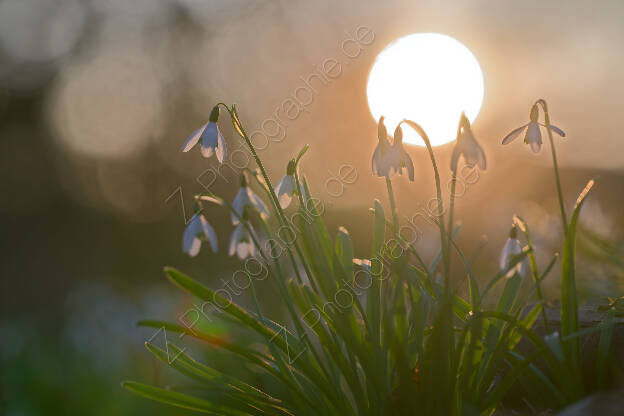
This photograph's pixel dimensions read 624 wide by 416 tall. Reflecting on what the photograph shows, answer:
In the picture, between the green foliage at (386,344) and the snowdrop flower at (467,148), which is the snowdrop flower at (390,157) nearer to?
the green foliage at (386,344)

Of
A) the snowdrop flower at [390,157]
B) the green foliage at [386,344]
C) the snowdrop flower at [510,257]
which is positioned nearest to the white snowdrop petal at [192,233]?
the green foliage at [386,344]

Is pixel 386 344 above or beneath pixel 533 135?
beneath

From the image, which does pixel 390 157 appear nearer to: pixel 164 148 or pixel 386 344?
pixel 386 344

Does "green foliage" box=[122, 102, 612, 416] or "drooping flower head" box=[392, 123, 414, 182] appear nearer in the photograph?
"green foliage" box=[122, 102, 612, 416]

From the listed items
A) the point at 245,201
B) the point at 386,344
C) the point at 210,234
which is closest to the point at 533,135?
the point at 386,344

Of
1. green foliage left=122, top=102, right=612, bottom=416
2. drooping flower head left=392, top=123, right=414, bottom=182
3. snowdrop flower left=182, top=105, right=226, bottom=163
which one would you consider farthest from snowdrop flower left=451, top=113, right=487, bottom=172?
snowdrop flower left=182, top=105, right=226, bottom=163

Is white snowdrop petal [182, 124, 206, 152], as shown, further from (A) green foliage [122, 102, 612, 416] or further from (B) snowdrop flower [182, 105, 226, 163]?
(A) green foliage [122, 102, 612, 416]

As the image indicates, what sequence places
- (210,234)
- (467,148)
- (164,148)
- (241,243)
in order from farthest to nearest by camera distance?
(164,148), (241,243), (210,234), (467,148)
